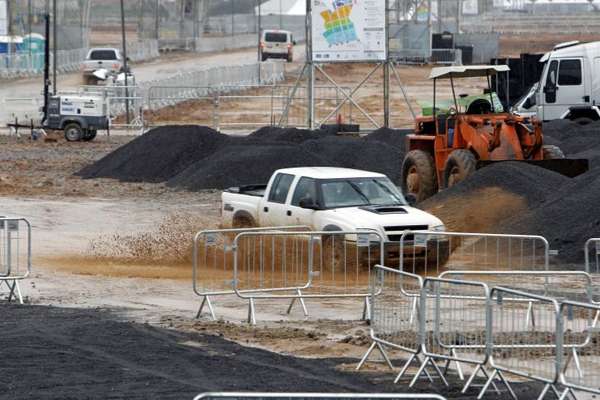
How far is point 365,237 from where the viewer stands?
49.5 feet

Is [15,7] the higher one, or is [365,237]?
[15,7]

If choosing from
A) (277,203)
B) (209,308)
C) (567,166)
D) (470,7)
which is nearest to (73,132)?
(567,166)

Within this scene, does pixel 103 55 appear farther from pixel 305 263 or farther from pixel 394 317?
pixel 394 317

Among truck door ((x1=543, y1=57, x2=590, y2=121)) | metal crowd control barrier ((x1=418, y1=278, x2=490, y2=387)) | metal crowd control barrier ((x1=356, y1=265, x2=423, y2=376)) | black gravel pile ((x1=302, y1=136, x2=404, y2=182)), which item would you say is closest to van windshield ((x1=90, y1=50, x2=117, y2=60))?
truck door ((x1=543, y1=57, x2=590, y2=121))

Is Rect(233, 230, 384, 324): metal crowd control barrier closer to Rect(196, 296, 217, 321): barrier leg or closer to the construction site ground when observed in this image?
the construction site ground

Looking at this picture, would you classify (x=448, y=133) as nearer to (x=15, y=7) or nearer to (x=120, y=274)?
(x=120, y=274)

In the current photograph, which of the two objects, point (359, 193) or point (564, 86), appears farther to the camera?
point (564, 86)

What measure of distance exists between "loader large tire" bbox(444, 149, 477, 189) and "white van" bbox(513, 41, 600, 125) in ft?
48.6

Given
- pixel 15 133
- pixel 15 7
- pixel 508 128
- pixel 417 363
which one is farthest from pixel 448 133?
pixel 15 7

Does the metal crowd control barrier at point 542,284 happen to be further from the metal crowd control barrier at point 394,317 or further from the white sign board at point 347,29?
the white sign board at point 347,29

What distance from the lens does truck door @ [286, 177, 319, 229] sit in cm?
1750

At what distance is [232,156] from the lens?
31.1 meters

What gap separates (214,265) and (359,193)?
2640 mm

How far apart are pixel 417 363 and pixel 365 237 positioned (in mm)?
3936
